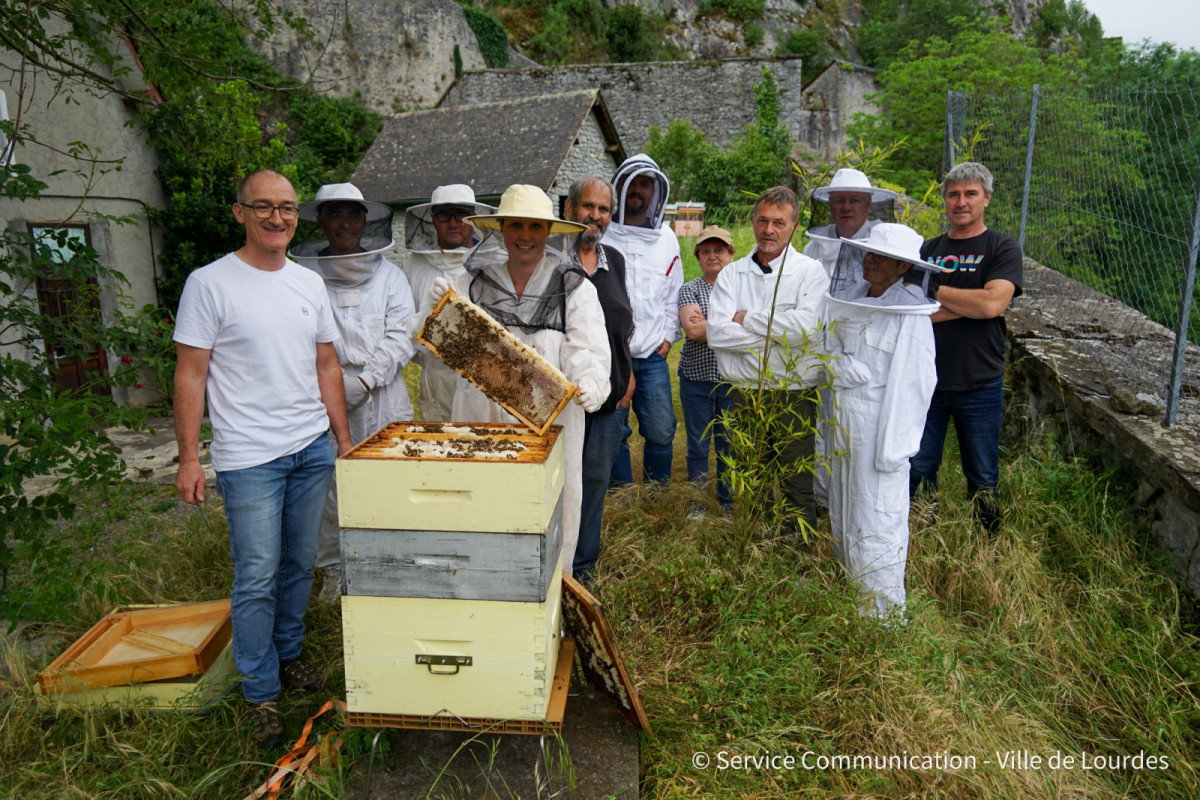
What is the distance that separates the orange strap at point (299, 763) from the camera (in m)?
2.25

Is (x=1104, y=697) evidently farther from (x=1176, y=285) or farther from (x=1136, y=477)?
(x=1176, y=285)

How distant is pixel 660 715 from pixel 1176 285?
390 centimetres

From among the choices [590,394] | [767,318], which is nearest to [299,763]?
[590,394]

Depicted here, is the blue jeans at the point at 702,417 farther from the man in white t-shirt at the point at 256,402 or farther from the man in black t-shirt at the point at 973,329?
the man in white t-shirt at the point at 256,402

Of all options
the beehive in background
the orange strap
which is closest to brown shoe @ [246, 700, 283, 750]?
the orange strap

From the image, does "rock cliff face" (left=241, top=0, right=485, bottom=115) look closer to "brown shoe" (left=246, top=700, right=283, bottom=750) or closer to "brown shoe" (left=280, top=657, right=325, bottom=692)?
"brown shoe" (left=280, top=657, right=325, bottom=692)

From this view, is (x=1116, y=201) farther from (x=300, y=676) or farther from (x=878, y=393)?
(x=300, y=676)

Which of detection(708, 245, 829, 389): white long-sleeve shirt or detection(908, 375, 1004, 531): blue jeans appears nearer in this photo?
detection(708, 245, 829, 389): white long-sleeve shirt

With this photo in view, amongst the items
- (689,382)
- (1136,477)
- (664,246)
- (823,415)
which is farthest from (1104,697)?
(664,246)

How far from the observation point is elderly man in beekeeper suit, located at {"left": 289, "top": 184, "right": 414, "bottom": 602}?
354cm

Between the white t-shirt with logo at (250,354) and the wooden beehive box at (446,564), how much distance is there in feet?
2.32

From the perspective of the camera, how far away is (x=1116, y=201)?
471 cm

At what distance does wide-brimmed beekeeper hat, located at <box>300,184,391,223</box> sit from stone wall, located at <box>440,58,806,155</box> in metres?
23.3

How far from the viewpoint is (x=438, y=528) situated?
2.08m
